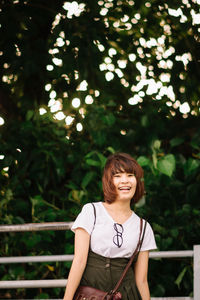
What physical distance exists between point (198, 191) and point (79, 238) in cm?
192

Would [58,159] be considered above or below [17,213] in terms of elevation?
above

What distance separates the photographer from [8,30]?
12.3ft

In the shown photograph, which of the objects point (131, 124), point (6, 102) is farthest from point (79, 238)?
point (6, 102)

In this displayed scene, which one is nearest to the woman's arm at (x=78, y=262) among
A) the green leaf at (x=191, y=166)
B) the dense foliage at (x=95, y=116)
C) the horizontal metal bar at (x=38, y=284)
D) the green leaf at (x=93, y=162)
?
the horizontal metal bar at (x=38, y=284)

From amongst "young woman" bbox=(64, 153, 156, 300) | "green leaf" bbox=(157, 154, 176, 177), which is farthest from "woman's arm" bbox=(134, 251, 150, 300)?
"green leaf" bbox=(157, 154, 176, 177)

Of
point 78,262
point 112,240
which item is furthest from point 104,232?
point 78,262

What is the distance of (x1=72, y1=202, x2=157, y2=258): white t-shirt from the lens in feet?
7.22

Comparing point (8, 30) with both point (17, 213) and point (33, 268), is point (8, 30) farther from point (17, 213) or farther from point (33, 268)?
point (33, 268)

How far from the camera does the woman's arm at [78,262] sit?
7.05 ft

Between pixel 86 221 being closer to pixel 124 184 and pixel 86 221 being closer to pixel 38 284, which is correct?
pixel 124 184

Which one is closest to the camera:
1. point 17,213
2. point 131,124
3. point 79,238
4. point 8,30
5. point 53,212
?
point 79,238

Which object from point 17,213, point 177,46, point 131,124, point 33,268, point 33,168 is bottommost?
point 33,268

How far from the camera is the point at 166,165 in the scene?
3564 mm

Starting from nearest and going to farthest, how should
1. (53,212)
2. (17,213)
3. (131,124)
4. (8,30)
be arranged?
(8,30)
(53,212)
(17,213)
(131,124)
